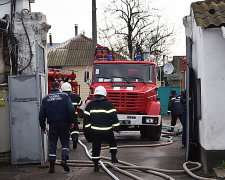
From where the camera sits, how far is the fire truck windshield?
1543 cm

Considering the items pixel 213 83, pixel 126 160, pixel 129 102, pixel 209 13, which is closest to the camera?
pixel 213 83

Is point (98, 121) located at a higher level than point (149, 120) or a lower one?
higher

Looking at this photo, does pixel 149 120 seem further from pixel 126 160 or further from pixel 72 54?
pixel 72 54

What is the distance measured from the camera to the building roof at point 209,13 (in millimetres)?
8648

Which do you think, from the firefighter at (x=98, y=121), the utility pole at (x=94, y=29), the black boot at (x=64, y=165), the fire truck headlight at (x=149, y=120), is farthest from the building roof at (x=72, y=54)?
the black boot at (x=64, y=165)

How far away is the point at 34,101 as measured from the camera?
10328 millimetres

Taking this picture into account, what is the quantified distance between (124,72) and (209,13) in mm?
6646

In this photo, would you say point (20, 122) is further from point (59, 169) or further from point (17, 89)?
point (59, 169)

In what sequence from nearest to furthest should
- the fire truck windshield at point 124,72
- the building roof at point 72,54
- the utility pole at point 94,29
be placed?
the fire truck windshield at point 124,72 → the utility pole at point 94,29 → the building roof at point 72,54

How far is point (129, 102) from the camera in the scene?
47.7 feet

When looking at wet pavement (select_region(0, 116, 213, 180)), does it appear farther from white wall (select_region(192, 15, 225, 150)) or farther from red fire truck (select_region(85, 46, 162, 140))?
red fire truck (select_region(85, 46, 162, 140))

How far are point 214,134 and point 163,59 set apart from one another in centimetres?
3588

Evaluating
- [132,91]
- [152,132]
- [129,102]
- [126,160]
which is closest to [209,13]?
[126,160]

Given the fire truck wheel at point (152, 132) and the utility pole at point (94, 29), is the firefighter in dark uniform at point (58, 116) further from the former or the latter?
the utility pole at point (94, 29)
